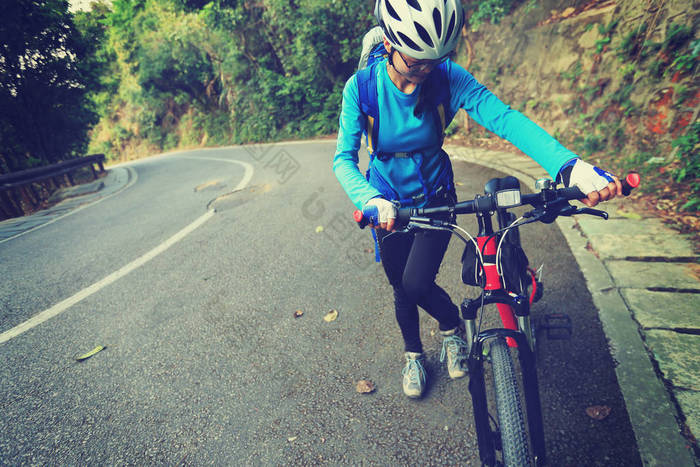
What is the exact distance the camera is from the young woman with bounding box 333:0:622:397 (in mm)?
1606

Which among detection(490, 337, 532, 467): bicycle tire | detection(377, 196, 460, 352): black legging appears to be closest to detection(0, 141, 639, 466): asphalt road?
detection(377, 196, 460, 352): black legging

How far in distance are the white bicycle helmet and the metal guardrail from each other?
11164 mm

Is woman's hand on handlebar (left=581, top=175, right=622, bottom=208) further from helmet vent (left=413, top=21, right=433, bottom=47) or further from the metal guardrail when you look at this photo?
the metal guardrail

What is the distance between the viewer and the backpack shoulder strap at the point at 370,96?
1874 millimetres

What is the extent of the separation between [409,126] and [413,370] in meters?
1.60

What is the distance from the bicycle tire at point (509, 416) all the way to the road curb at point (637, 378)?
94 cm

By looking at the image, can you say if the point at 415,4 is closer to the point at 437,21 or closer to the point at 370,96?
the point at 437,21

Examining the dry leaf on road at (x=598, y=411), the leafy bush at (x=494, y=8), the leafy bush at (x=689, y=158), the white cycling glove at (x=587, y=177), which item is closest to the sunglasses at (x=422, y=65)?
the white cycling glove at (x=587, y=177)

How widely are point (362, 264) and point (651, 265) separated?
277cm

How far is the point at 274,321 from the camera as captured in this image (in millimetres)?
3201

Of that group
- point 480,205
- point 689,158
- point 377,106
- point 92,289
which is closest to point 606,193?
point 480,205

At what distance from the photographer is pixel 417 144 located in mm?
1970

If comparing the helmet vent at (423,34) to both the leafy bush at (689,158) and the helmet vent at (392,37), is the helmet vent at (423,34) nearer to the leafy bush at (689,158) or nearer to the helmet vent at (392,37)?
the helmet vent at (392,37)

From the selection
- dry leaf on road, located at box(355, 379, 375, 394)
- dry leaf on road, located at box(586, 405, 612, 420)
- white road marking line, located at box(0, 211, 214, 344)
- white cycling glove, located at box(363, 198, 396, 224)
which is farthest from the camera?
white road marking line, located at box(0, 211, 214, 344)
